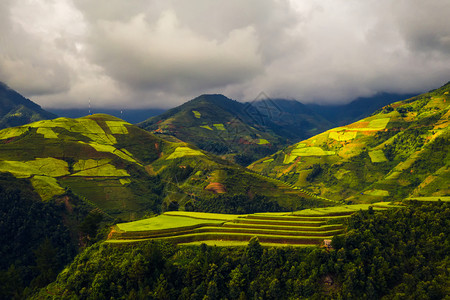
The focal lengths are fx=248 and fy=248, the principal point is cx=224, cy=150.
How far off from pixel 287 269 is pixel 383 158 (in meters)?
135

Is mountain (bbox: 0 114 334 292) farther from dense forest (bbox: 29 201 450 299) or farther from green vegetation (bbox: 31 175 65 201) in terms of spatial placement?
dense forest (bbox: 29 201 450 299)

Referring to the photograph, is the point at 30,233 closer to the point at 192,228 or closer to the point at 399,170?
the point at 192,228

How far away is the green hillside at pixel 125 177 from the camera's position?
98.8 meters

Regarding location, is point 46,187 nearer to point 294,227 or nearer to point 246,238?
point 246,238

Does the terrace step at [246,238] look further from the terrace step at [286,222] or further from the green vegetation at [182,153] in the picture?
the green vegetation at [182,153]

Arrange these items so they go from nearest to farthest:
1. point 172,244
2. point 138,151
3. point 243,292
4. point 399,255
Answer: point 243,292, point 399,255, point 172,244, point 138,151

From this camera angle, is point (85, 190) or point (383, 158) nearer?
point (85, 190)

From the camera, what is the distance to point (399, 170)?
12356 cm

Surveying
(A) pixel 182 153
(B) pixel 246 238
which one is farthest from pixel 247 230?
(A) pixel 182 153

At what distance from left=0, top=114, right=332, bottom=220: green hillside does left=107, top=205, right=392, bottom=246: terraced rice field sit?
31.2m

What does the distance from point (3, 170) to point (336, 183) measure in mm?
155240

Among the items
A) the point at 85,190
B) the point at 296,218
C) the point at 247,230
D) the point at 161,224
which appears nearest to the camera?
the point at 247,230

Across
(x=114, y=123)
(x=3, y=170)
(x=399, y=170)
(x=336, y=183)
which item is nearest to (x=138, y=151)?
(x=114, y=123)

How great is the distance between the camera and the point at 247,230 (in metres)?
46.2
